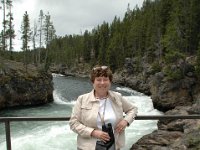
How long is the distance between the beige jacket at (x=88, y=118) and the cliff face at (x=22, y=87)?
1362 inches

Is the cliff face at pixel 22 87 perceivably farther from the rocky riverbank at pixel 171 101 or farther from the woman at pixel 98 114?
the woman at pixel 98 114

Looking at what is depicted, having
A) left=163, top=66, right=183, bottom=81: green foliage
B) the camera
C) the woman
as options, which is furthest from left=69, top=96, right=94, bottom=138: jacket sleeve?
left=163, top=66, right=183, bottom=81: green foliage

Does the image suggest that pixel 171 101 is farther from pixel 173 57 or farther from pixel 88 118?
pixel 88 118

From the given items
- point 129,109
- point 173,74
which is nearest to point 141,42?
point 173,74

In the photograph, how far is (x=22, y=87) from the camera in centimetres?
4181

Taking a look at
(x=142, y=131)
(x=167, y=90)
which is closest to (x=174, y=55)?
(x=167, y=90)

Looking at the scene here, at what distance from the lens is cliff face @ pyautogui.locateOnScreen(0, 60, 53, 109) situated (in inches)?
1535

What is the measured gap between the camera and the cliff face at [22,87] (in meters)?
39.0

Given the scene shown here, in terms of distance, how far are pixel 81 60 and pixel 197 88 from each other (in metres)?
84.7

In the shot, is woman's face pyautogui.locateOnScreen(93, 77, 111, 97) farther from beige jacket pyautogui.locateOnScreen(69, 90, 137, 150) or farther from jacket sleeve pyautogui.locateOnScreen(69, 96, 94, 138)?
jacket sleeve pyautogui.locateOnScreen(69, 96, 94, 138)

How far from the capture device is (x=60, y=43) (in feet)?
510

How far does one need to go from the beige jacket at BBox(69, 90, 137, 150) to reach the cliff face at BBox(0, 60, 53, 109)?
34.6 m

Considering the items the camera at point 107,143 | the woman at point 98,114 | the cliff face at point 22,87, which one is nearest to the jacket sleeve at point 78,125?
the woman at point 98,114

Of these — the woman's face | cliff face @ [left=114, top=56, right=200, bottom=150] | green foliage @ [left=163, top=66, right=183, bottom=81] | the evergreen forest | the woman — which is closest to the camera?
the woman
